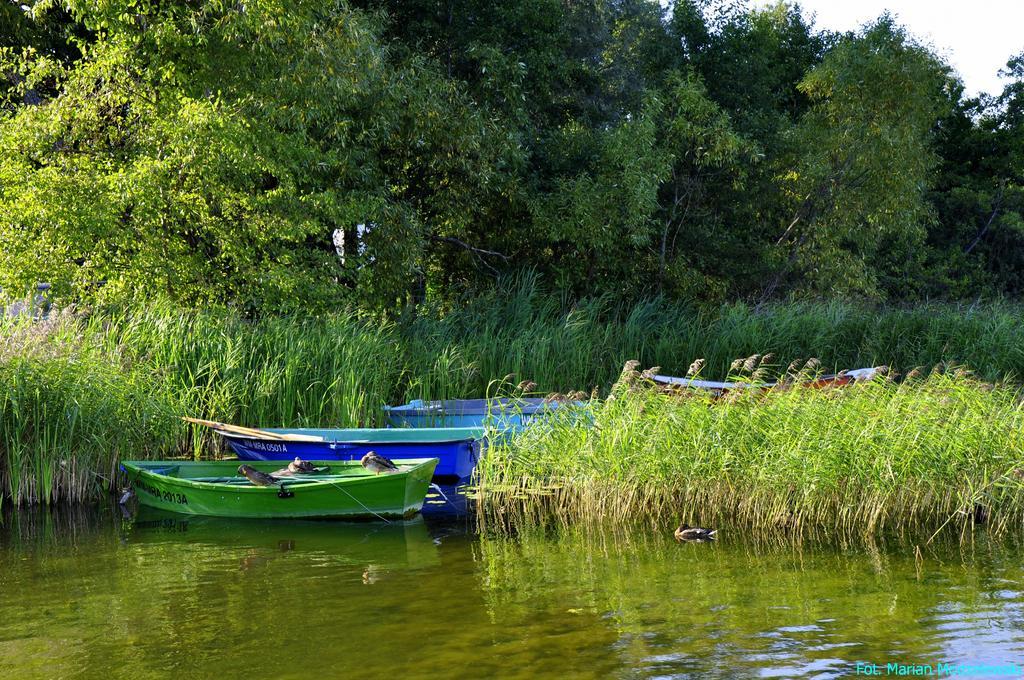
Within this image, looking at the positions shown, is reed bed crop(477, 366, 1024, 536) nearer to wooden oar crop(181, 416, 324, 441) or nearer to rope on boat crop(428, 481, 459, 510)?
rope on boat crop(428, 481, 459, 510)

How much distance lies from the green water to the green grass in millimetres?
1604

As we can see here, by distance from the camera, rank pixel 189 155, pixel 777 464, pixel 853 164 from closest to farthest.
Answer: pixel 777 464 → pixel 189 155 → pixel 853 164

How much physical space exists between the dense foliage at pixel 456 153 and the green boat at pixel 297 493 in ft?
15.8

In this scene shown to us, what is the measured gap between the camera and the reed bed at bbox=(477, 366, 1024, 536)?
8.61 m

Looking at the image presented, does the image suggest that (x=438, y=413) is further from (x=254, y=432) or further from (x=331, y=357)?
(x=254, y=432)

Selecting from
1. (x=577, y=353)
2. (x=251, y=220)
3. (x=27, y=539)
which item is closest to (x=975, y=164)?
(x=577, y=353)

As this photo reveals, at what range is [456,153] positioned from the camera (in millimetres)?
18812

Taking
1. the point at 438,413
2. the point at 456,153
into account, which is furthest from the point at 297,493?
the point at 456,153

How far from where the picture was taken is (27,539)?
30.3 feet

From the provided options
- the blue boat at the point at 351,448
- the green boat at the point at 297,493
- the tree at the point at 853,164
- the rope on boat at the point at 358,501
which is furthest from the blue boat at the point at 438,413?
the tree at the point at 853,164

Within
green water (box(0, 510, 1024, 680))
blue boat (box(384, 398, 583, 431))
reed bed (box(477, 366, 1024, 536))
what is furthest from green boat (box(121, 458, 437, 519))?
blue boat (box(384, 398, 583, 431))

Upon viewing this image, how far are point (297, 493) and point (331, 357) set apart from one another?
350 cm

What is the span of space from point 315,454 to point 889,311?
11.3 m

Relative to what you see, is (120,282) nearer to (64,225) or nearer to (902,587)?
(64,225)
